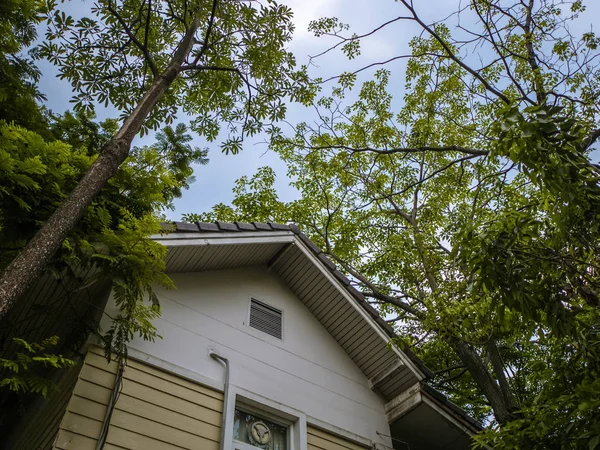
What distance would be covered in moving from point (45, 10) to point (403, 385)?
26.4 ft

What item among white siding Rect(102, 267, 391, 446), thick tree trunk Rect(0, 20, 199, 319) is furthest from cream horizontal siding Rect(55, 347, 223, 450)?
thick tree trunk Rect(0, 20, 199, 319)

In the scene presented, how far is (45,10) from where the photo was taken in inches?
286

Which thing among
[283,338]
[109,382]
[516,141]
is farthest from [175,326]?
[516,141]

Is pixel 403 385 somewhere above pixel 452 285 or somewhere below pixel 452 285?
below

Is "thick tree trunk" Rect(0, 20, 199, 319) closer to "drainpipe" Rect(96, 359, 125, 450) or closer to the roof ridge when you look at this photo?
the roof ridge

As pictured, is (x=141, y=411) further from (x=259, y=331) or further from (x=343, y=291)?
(x=343, y=291)

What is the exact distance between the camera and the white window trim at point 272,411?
6637 millimetres

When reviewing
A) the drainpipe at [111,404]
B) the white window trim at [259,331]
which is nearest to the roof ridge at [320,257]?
the white window trim at [259,331]

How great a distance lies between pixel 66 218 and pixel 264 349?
13.1ft

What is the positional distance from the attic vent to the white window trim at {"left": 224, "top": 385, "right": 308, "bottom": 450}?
4.17 feet

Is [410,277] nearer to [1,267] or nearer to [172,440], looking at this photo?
[172,440]

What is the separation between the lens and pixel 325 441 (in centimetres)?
721

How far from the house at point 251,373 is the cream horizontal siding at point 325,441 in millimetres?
15

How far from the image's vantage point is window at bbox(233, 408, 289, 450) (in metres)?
6.47
